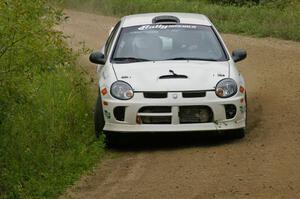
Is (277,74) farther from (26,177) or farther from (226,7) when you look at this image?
(226,7)

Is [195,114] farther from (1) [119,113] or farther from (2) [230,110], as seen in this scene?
(1) [119,113]

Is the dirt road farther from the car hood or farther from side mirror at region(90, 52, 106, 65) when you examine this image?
side mirror at region(90, 52, 106, 65)

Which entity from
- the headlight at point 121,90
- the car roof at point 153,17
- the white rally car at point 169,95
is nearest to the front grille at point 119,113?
the white rally car at point 169,95

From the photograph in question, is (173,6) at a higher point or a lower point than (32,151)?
lower

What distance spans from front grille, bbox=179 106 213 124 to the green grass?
11.2m

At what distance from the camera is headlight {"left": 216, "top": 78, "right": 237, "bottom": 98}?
955cm

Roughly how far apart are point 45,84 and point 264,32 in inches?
423

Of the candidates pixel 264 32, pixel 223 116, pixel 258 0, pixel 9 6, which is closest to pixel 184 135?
pixel 223 116

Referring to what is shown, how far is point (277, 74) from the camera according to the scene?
15.5m

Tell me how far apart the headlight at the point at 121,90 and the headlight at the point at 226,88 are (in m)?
1.06

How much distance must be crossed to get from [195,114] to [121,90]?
0.93m

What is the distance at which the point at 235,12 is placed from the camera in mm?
24422

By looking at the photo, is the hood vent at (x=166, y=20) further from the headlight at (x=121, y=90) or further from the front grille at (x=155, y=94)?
the front grille at (x=155, y=94)

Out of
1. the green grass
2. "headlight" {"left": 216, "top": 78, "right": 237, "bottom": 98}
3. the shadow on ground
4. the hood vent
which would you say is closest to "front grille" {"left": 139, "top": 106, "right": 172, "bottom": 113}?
the shadow on ground
